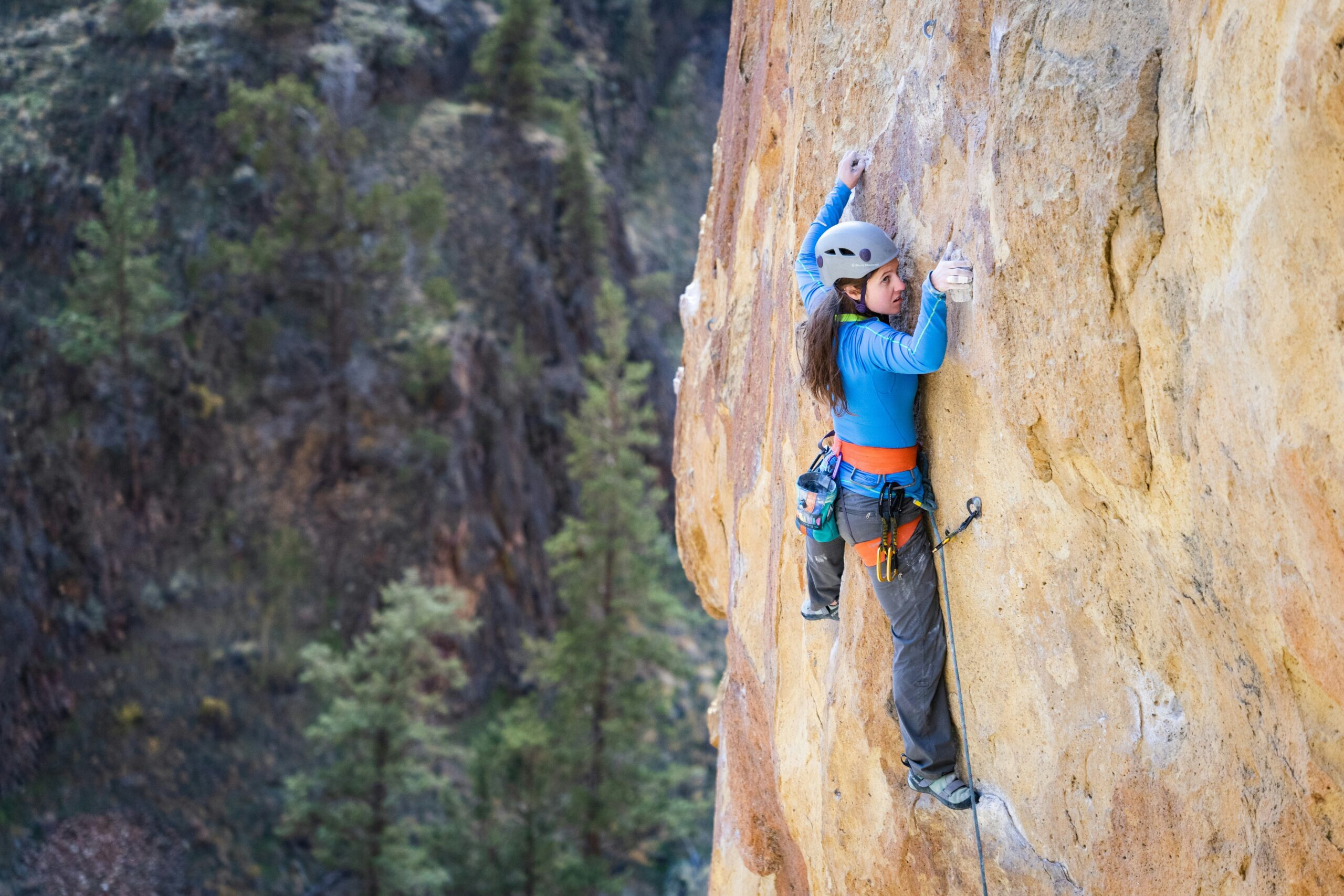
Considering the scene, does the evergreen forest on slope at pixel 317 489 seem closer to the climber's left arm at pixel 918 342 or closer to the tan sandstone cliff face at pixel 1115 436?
the tan sandstone cliff face at pixel 1115 436

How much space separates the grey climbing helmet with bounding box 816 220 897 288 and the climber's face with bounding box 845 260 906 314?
0.05m

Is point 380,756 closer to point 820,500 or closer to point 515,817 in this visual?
point 515,817

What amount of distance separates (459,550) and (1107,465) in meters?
20.0

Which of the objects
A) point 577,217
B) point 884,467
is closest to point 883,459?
point 884,467

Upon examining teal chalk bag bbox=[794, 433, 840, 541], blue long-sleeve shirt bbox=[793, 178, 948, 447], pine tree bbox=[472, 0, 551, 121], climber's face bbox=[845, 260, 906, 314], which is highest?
pine tree bbox=[472, 0, 551, 121]

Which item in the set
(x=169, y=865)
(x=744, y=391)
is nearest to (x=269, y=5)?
(x=169, y=865)

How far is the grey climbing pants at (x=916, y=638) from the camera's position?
159 inches

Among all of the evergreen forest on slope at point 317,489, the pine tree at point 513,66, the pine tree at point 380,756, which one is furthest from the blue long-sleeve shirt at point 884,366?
the pine tree at point 513,66

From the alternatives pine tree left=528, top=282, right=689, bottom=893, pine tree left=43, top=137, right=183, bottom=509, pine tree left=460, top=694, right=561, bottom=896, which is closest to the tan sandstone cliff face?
pine tree left=460, top=694, right=561, bottom=896

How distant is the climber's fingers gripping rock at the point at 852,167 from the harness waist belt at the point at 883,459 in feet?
→ 4.07

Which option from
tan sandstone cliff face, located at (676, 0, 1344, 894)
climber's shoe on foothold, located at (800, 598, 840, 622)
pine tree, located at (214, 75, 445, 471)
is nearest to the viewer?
tan sandstone cliff face, located at (676, 0, 1344, 894)

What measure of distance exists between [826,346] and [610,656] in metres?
14.6

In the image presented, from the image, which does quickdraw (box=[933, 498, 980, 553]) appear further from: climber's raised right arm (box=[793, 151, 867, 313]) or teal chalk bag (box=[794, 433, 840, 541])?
climber's raised right arm (box=[793, 151, 867, 313])

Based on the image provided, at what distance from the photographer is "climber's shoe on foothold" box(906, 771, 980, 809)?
13.1 feet
